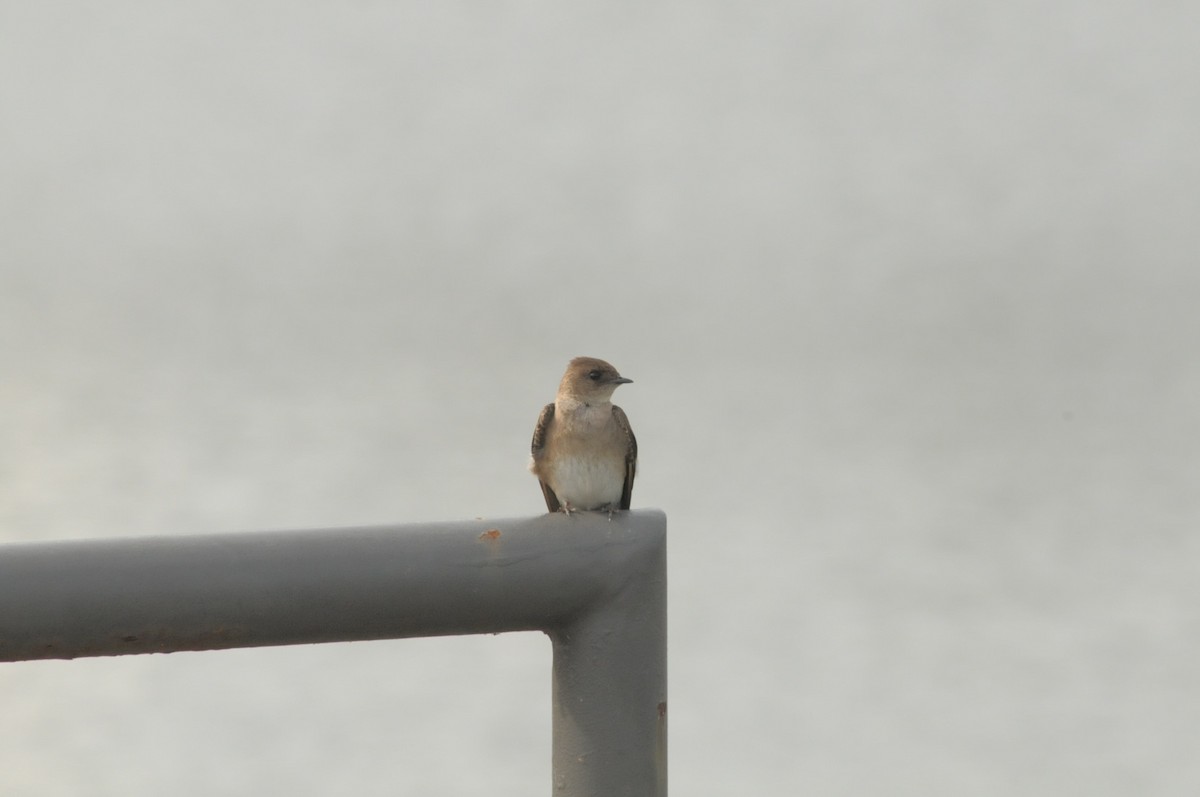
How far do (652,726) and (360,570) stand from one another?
338mm

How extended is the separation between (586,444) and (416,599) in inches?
91.7

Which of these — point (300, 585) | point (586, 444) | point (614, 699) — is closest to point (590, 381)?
point (586, 444)

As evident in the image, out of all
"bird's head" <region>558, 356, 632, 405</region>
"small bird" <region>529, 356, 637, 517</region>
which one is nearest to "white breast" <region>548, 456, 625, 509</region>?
"small bird" <region>529, 356, 637, 517</region>

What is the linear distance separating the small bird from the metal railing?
2.17m

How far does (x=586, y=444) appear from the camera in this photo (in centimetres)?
347

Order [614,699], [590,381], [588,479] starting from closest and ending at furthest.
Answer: [614,699], [588,479], [590,381]

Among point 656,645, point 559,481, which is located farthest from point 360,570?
point 559,481

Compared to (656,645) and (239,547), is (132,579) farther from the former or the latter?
(656,645)

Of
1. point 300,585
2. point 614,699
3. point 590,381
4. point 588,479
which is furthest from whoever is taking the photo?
point 590,381

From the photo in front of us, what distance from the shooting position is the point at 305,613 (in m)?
1.12

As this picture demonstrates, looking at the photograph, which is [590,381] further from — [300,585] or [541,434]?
[300,585]

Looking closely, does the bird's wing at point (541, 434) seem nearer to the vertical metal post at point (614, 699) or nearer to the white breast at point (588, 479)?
the white breast at point (588, 479)

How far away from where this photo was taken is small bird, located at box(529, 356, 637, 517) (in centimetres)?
346

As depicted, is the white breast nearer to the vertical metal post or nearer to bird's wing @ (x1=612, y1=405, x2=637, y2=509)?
bird's wing @ (x1=612, y1=405, x2=637, y2=509)
